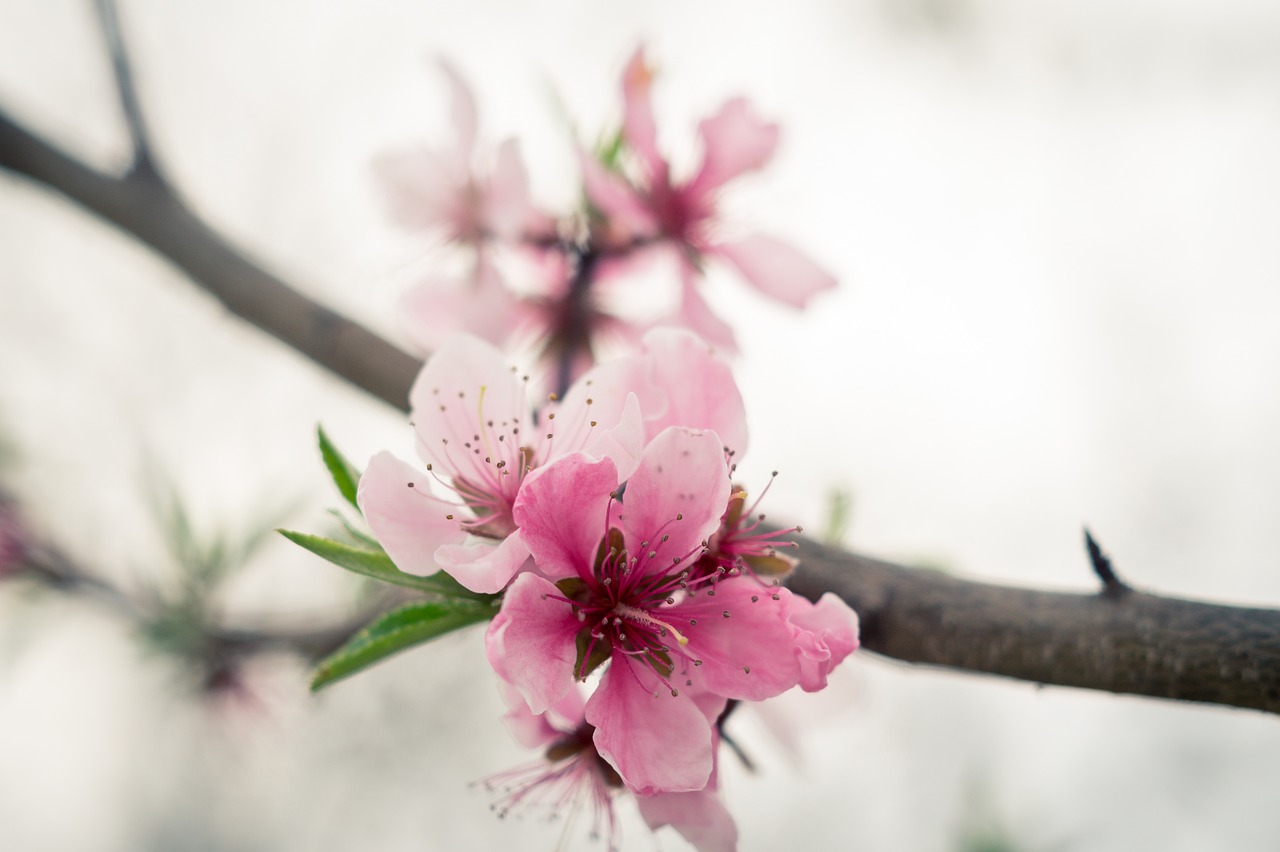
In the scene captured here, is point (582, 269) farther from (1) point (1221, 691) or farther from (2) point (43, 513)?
(2) point (43, 513)

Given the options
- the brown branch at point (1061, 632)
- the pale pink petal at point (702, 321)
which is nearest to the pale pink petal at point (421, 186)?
the pale pink petal at point (702, 321)

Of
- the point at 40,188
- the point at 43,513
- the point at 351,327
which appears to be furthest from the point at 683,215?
the point at 43,513

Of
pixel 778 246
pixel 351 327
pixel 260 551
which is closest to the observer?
pixel 351 327

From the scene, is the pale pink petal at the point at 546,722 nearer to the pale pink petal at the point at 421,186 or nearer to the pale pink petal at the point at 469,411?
the pale pink petal at the point at 469,411

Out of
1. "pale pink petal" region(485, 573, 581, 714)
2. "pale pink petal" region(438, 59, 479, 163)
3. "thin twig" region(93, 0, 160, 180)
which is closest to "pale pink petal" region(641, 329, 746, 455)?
"pale pink petal" region(485, 573, 581, 714)

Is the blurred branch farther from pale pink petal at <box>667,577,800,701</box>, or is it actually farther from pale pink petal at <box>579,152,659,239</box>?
pale pink petal at <box>579,152,659,239</box>

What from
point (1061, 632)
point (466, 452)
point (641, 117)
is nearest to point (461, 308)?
point (641, 117)
